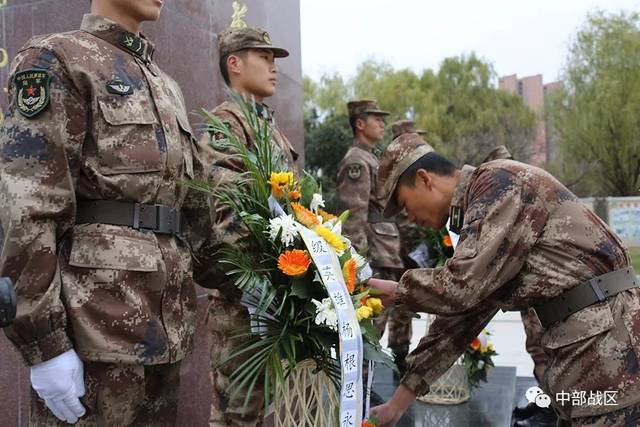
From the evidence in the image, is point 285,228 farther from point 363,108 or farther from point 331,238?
point 363,108

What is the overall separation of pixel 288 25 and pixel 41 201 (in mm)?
3664

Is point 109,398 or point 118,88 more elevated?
point 118,88

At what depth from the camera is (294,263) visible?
7.34 feet

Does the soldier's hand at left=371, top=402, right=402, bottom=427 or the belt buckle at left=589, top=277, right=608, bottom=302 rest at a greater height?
the belt buckle at left=589, top=277, right=608, bottom=302

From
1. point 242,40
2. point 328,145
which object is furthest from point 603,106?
point 242,40

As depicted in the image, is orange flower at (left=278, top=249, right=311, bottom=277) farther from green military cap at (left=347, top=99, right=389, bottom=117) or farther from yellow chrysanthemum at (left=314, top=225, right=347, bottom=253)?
green military cap at (left=347, top=99, right=389, bottom=117)

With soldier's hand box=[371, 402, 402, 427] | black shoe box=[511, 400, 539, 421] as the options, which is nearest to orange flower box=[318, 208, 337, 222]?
soldier's hand box=[371, 402, 402, 427]

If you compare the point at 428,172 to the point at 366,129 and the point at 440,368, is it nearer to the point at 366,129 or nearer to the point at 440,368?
the point at 440,368

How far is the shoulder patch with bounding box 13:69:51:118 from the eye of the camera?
5.87 feet

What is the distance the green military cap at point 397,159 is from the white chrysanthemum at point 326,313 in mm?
700

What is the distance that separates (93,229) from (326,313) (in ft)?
2.52

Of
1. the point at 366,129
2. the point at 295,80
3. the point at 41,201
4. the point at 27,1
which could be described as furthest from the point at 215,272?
the point at 366,129

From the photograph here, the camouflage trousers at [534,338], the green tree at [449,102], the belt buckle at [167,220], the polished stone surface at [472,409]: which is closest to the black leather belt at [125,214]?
the belt buckle at [167,220]

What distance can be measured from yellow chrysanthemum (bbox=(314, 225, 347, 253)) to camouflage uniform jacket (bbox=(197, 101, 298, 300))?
293 millimetres
